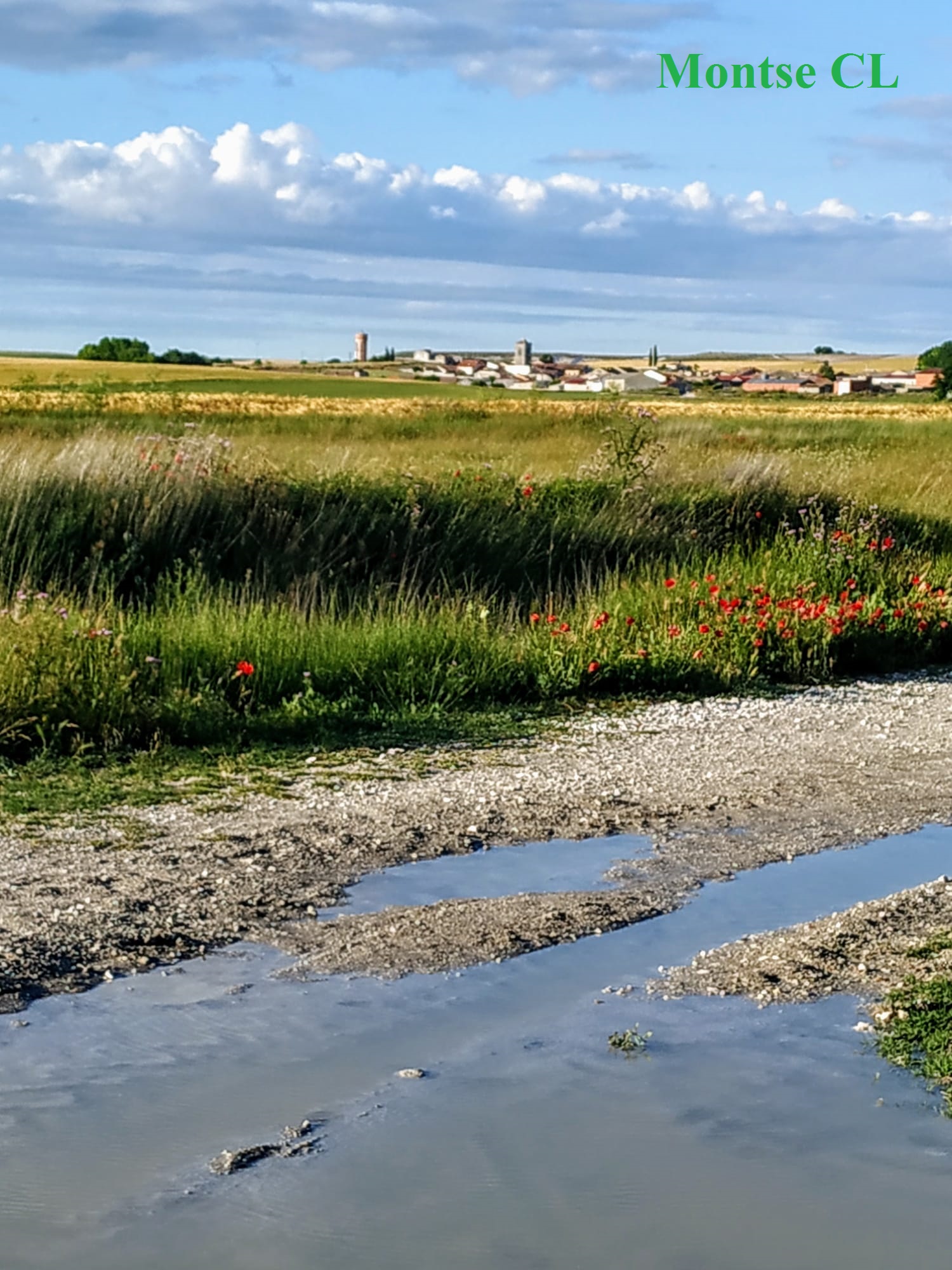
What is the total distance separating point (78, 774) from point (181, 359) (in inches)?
4556

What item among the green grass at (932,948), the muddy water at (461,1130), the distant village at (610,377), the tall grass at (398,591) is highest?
the distant village at (610,377)

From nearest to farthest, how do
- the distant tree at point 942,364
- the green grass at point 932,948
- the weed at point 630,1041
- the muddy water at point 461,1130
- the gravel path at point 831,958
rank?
the muddy water at point 461,1130 < the weed at point 630,1041 < the gravel path at point 831,958 < the green grass at point 932,948 < the distant tree at point 942,364

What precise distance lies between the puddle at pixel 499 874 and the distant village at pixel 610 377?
9839 centimetres

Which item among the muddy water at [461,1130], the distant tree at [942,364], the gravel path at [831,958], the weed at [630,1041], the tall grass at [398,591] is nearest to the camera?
the muddy water at [461,1130]

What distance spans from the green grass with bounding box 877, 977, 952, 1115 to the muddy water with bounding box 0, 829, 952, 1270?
0.27ft

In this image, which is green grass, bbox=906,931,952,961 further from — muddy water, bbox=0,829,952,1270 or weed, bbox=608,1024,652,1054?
weed, bbox=608,1024,652,1054

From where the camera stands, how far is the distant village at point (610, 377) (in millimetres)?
121312

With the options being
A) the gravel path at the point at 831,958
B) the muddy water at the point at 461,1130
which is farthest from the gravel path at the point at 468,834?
the gravel path at the point at 831,958

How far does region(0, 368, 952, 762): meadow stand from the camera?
9336mm

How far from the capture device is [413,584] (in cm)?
1384

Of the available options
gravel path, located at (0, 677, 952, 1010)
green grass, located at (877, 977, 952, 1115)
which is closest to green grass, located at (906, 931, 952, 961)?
green grass, located at (877, 977, 952, 1115)

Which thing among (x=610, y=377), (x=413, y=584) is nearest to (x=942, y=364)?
(x=610, y=377)

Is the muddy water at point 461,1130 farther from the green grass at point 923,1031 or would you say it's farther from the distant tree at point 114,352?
the distant tree at point 114,352

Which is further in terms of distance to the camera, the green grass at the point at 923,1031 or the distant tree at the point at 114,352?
the distant tree at the point at 114,352
